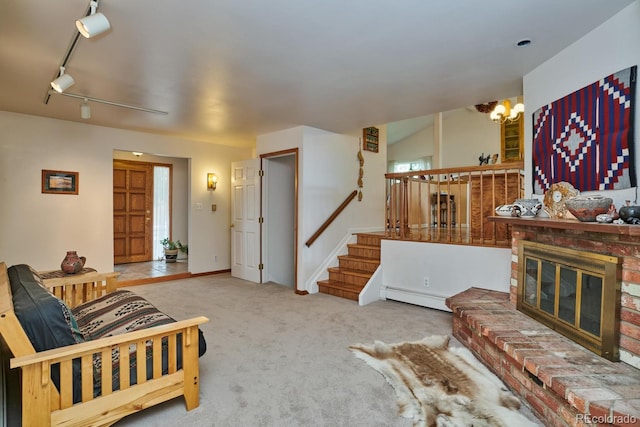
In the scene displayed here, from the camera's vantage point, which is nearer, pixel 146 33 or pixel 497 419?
pixel 497 419

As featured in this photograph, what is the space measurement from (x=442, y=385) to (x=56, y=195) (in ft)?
16.8

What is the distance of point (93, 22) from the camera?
73.2 inches

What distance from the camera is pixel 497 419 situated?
1828 millimetres

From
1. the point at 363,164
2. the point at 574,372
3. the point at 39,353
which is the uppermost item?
the point at 363,164

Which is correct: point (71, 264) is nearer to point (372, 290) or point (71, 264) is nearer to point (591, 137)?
point (372, 290)

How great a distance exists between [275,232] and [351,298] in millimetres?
1866

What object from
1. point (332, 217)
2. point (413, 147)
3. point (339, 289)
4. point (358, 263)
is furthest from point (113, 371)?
point (413, 147)

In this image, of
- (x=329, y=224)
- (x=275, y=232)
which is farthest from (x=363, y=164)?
(x=275, y=232)

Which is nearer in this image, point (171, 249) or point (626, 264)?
point (626, 264)

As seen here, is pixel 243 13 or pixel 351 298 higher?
pixel 243 13

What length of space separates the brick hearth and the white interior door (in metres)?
3.55

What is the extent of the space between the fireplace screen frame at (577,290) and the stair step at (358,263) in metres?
2.15

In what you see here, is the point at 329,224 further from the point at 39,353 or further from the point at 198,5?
the point at 39,353

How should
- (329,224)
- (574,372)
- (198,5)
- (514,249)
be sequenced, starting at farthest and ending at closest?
(329,224) → (514,249) → (198,5) → (574,372)
